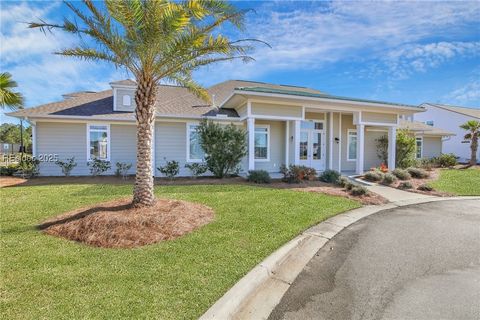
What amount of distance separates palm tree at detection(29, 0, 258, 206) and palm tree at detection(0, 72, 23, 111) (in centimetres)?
656

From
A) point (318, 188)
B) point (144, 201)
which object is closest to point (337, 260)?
point (144, 201)

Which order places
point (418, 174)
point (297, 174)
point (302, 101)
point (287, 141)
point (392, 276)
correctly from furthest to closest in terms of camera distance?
1. point (287, 141)
2. point (418, 174)
3. point (302, 101)
4. point (297, 174)
5. point (392, 276)

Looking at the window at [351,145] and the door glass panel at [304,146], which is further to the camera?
the window at [351,145]

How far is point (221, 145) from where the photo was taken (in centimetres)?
1216

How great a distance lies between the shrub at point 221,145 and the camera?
12.1 m

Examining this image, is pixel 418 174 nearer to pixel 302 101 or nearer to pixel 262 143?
pixel 302 101

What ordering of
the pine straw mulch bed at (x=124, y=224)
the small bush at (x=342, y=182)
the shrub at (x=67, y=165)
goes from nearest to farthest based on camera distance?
the pine straw mulch bed at (x=124, y=224)
the small bush at (x=342, y=182)
the shrub at (x=67, y=165)

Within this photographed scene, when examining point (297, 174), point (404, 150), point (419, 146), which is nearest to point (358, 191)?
point (297, 174)

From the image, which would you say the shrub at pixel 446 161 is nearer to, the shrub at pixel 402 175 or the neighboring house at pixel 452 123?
the neighboring house at pixel 452 123

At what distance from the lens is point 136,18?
218 inches

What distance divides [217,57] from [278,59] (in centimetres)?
983

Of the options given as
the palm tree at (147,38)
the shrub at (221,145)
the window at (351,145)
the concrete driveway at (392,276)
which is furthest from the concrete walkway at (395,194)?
the palm tree at (147,38)

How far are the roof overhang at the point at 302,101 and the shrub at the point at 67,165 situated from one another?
8.64 metres

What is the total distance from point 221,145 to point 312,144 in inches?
268
